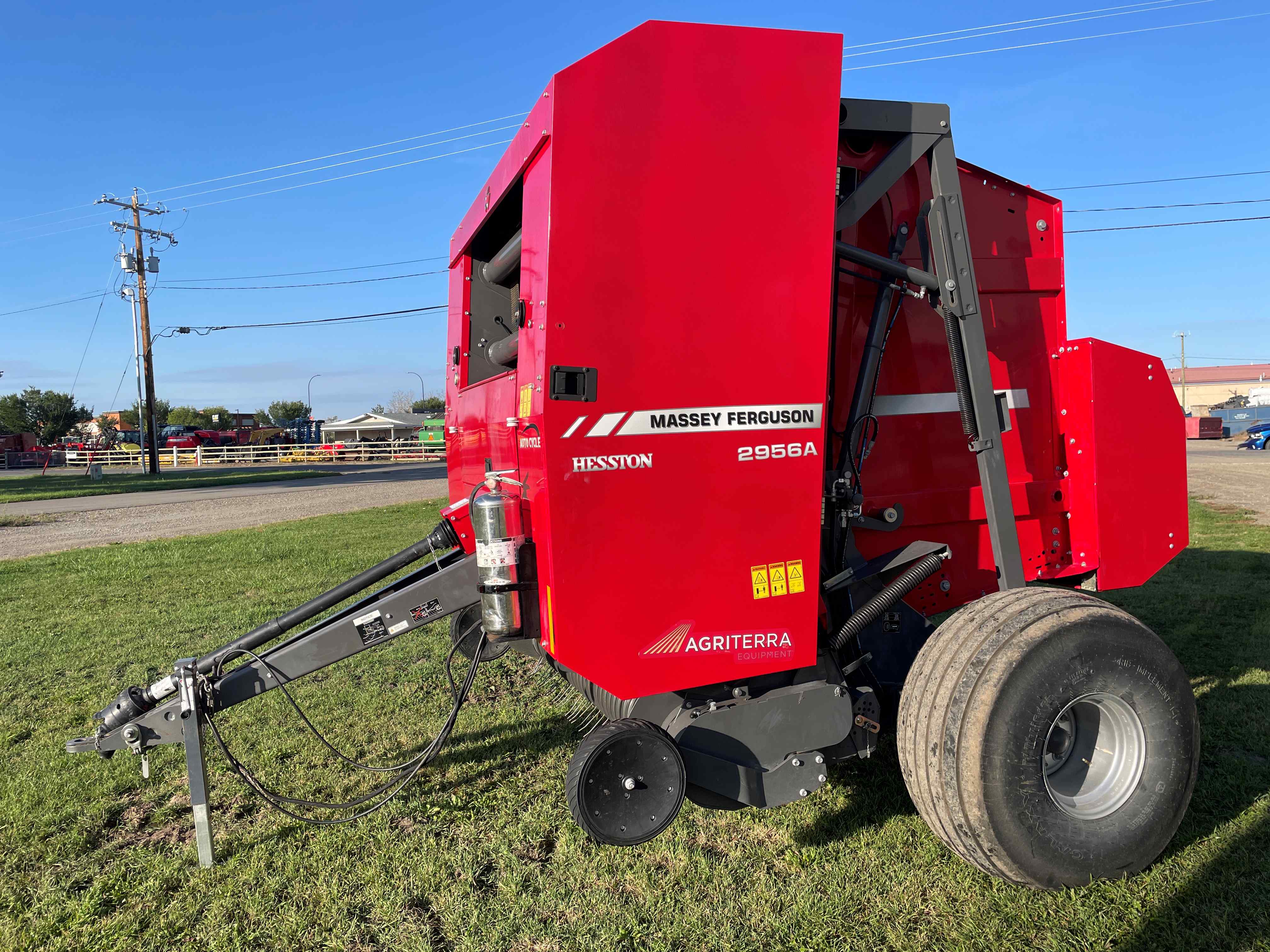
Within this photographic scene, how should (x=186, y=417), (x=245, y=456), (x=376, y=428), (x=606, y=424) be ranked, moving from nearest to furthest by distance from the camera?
1. (x=606, y=424)
2. (x=245, y=456)
3. (x=376, y=428)
4. (x=186, y=417)

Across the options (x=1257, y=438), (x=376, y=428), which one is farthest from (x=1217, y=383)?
(x=376, y=428)

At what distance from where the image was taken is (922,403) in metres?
3.54

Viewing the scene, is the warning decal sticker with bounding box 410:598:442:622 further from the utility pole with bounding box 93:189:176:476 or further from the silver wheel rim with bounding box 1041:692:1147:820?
the utility pole with bounding box 93:189:176:476

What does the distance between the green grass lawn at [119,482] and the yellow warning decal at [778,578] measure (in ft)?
71.9

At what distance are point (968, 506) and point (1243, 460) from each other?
100.0 ft

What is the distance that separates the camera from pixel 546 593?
272cm

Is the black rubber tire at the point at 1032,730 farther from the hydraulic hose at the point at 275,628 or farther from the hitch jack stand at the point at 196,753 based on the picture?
the hitch jack stand at the point at 196,753

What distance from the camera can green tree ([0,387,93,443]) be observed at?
61719mm

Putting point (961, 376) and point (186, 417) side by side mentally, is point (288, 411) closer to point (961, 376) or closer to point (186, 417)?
point (186, 417)

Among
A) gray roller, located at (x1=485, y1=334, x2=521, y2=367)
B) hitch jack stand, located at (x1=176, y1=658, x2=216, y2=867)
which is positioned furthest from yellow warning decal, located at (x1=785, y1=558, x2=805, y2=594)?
hitch jack stand, located at (x1=176, y1=658, x2=216, y2=867)

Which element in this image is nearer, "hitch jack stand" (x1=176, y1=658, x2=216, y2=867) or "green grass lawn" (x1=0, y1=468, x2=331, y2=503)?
"hitch jack stand" (x1=176, y1=658, x2=216, y2=867)

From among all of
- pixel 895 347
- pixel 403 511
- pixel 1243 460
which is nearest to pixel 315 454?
pixel 403 511

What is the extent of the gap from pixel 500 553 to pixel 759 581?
36.2 inches

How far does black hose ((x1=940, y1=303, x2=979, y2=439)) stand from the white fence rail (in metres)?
40.9
